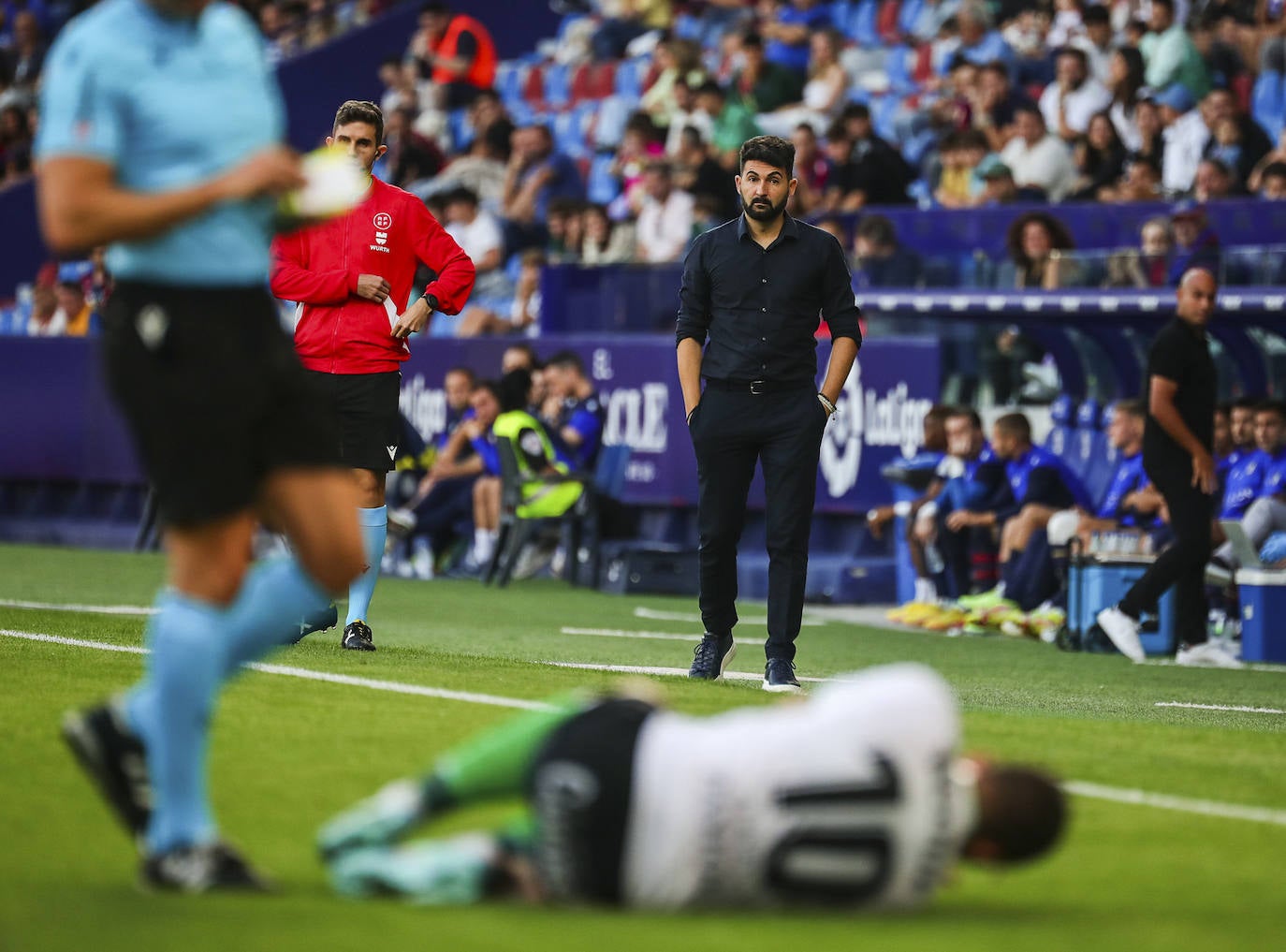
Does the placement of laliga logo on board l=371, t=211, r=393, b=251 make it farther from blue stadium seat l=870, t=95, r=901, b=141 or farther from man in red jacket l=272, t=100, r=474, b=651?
blue stadium seat l=870, t=95, r=901, b=141

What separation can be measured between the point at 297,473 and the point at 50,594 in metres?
9.61

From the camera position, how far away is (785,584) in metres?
9.40

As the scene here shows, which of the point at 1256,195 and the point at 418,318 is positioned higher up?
the point at 1256,195

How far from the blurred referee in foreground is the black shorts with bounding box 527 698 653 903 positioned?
0.66m

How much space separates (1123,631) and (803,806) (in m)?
8.68

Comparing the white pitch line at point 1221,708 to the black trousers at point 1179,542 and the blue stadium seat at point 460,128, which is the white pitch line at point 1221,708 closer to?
the black trousers at point 1179,542

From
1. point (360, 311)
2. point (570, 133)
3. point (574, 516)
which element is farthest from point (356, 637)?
point (570, 133)

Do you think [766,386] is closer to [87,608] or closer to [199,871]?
[87,608]

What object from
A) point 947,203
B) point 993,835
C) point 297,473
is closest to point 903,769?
point 993,835

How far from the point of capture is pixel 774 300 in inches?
376

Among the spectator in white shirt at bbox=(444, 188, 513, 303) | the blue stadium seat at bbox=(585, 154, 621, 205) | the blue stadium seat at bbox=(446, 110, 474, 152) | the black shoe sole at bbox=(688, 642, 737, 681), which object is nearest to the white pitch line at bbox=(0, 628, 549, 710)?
the black shoe sole at bbox=(688, 642, 737, 681)

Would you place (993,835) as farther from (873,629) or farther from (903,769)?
(873,629)

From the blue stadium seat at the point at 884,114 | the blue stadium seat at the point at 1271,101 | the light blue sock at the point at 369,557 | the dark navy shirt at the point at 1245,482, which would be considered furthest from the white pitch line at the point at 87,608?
the blue stadium seat at the point at 884,114

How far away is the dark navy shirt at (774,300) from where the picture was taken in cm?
953
